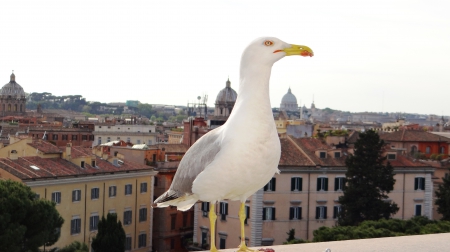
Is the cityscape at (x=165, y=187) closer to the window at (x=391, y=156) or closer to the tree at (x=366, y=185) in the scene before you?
the window at (x=391, y=156)

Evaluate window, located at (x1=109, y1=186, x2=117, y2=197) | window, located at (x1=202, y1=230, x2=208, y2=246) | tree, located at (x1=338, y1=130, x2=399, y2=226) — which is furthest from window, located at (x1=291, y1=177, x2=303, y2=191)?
window, located at (x1=109, y1=186, x2=117, y2=197)

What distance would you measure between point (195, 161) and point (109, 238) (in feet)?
67.6

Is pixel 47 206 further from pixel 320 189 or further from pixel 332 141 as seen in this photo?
pixel 332 141

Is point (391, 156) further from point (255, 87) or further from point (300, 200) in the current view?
point (255, 87)

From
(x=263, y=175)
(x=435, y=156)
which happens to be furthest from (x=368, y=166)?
(x=263, y=175)

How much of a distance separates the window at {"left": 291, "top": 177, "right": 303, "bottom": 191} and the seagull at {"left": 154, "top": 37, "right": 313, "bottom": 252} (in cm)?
2610

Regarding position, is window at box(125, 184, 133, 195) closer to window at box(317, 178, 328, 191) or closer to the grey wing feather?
window at box(317, 178, 328, 191)

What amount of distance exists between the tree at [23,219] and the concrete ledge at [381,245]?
49.1ft

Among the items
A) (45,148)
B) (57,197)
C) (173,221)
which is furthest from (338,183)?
(45,148)

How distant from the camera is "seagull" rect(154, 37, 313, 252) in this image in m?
4.12

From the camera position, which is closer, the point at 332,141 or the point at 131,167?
the point at 131,167

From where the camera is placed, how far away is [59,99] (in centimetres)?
18900

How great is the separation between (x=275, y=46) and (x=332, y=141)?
37.4 m

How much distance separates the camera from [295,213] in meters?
30.3
